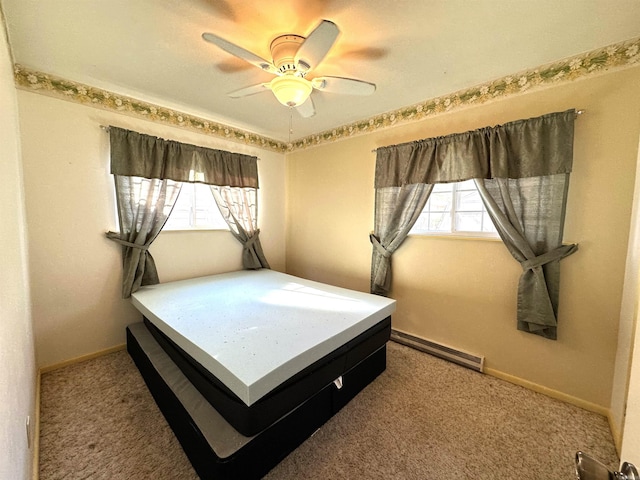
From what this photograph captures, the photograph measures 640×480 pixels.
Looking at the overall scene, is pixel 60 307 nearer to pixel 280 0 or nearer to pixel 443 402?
pixel 280 0

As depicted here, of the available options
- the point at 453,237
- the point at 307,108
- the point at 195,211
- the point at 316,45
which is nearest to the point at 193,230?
the point at 195,211

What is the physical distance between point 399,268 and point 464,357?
98 centimetres

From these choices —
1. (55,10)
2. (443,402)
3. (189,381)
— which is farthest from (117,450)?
(55,10)

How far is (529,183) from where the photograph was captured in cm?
189

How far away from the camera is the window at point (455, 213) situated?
87.0 inches

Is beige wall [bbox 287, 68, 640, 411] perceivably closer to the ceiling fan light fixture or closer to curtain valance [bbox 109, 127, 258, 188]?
curtain valance [bbox 109, 127, 258, 188]

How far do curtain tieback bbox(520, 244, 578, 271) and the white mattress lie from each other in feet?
3.50

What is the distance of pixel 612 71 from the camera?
5.32 feet

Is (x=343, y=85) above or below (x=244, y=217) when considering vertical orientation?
above

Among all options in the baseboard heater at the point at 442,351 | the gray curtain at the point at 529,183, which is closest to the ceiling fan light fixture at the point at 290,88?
the gray curtain at the point at 529,183

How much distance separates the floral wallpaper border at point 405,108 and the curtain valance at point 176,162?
0.25 meters

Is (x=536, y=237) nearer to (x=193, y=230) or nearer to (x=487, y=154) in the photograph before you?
(x=487, y=154)

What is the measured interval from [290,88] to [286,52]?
194 mm

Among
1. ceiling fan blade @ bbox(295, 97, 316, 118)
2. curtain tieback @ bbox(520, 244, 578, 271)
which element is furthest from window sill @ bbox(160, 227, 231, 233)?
curtain tieback @ bbox(520, 244, 578, 271)
